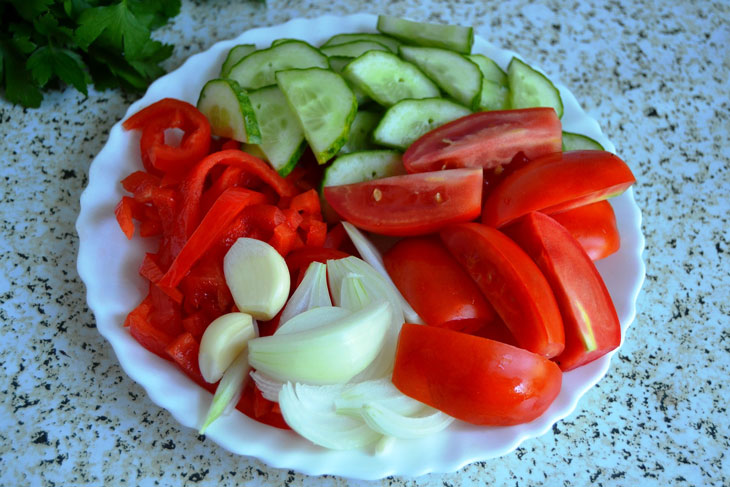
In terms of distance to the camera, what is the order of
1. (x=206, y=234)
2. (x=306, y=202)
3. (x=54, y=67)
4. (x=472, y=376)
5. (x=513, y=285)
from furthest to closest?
(x=54, y=67)
(x=306, y=202)
(x=206, y=234)
(x=513, y=285)
(x=472, y=376)

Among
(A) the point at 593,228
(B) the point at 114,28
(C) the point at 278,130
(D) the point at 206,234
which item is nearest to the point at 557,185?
(A) the point at 593,228

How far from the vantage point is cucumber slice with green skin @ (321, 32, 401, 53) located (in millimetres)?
2002

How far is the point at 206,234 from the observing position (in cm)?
155

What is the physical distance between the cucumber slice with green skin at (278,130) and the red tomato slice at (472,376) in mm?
604

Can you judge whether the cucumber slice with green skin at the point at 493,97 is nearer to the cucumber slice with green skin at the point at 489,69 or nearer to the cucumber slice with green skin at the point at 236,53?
the cucumber slice with green skin at the point at 489,69

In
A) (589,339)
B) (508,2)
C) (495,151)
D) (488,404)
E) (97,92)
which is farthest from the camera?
(508,2)

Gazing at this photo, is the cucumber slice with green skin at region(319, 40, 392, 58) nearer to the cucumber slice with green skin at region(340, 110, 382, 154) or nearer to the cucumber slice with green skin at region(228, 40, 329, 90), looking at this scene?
the cucumber slice with green skin at region(228, 40, 329, 90)

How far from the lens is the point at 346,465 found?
1359 millimetres

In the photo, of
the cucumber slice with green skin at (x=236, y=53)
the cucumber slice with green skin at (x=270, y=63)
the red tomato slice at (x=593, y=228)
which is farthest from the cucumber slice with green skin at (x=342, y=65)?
the red tomato slice at (x=593, y=228)

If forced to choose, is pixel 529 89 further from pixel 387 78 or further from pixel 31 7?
pixel 31 7

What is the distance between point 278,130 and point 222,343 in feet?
2.08

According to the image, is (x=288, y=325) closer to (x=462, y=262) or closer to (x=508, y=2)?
(x=462, y=262)

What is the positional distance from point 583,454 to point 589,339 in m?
0.33

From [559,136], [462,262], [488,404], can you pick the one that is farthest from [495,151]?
[488,404]
